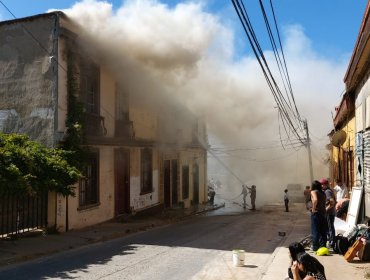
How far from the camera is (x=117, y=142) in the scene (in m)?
15.7

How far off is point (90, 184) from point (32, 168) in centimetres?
377

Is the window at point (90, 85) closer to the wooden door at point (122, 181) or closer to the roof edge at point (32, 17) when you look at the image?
the roof edge at point (32, 17)

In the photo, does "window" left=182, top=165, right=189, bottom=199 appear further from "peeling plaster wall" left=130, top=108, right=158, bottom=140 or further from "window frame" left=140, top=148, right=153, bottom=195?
"window frame" left=140, top=148, right=153, bottom=195

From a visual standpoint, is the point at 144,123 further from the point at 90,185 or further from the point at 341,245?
the point at 341,245

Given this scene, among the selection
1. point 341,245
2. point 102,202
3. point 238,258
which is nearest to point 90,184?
point 102,202

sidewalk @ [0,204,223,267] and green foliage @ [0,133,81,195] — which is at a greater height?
green foliage @ [0,133,81,195]

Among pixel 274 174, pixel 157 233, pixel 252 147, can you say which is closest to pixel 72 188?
pixel 157 233

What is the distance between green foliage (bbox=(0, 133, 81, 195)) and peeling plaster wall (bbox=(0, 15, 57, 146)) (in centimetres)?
111

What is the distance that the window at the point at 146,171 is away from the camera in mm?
19094

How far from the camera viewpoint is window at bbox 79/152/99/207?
1403 centimetres

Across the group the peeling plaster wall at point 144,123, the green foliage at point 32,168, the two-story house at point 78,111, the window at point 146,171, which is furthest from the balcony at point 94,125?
the window at point 146,171

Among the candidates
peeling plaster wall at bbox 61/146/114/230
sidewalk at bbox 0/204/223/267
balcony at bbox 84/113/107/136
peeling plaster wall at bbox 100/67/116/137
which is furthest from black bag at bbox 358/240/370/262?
peeling plaster wall at bbox 100/67/116/137

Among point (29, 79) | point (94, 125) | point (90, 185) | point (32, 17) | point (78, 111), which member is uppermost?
point (32, 17)

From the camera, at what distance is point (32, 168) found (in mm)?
10984
